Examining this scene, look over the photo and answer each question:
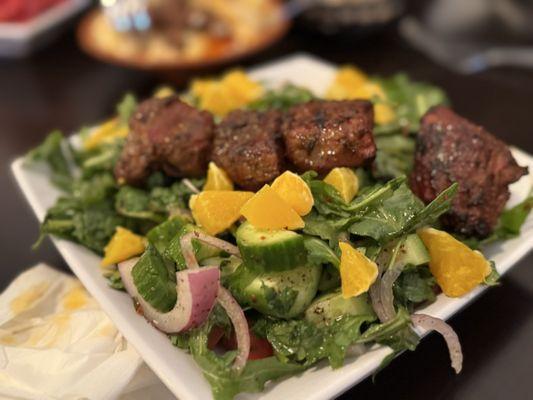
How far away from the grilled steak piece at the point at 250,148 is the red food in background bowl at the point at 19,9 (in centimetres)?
281

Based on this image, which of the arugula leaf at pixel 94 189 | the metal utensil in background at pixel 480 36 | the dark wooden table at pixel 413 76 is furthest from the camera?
the metal utensil in background at pixel 480 36

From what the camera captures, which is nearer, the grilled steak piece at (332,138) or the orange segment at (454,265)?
the orange segment at (454,265)

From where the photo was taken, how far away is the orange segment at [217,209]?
1997mm

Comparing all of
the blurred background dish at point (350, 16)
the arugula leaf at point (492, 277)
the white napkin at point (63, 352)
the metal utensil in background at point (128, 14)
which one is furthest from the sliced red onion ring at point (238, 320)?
the blurred background dish at point (350, 16)

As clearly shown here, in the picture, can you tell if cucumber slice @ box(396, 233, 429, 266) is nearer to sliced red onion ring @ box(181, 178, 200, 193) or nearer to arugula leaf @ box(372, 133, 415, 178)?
arugula leaf @ box(372, 133, 415, 178)

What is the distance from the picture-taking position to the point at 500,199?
215 centimetres

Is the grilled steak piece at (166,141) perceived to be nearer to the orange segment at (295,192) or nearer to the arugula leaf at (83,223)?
the arugula leaf at (83,223)

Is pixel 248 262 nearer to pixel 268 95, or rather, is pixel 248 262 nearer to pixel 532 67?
pixel 268 95

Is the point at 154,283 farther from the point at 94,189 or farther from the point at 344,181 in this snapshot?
the point at 94,189

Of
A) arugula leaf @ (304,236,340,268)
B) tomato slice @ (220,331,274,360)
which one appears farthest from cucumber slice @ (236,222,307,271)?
tomato slice @ (220,331,274,360)

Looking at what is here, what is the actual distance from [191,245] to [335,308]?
0.49m

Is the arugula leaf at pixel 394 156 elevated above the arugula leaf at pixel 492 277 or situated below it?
above

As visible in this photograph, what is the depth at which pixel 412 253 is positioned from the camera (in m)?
1.91

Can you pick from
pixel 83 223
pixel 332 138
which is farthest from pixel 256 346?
pixel 83 223
